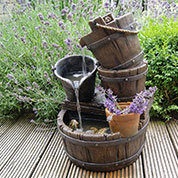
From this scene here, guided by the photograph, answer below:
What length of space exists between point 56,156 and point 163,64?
1.67m

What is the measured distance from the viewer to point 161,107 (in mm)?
2598

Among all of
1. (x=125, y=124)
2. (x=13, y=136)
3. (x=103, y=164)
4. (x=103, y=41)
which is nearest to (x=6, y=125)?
(x=13, y=136)

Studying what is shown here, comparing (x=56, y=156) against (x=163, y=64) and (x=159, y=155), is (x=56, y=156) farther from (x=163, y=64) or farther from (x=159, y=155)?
(x=163, y=64)

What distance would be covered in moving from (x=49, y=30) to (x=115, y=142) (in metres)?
2.00

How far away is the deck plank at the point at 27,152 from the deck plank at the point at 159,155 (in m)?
1.17

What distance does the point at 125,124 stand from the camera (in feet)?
5.60

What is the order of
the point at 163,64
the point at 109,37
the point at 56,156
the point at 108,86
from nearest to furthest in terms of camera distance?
the point at 109,37 → the point at 108,86 → the point at 56,156 → the point at 163,64

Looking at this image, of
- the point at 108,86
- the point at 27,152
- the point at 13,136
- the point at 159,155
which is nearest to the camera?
the point at 108,86

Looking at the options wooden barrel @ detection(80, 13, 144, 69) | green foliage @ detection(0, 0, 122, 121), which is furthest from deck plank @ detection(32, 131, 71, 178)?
wooden barrel @ detection(80, 13, 144, 69)

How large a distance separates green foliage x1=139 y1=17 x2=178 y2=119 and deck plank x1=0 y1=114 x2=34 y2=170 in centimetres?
175

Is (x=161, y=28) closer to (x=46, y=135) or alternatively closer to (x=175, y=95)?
(x=175, y=95)

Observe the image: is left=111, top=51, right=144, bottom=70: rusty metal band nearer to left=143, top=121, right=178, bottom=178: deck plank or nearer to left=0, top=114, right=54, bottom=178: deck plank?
left=143, top=121, right=178, bottom=178: deck plank

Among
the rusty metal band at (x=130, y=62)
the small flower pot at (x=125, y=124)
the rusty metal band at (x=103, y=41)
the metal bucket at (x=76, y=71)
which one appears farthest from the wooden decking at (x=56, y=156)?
the rusty metal band at (x=103, y=41)

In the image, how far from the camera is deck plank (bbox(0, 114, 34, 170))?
233 cm
